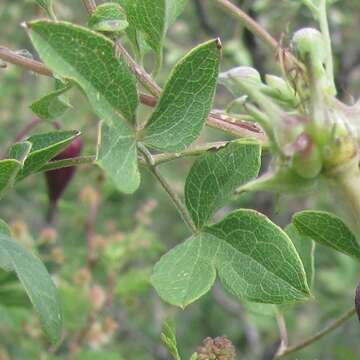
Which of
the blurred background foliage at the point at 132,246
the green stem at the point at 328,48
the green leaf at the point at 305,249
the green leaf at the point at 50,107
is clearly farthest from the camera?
the blurred background foliage at the point at 132,246

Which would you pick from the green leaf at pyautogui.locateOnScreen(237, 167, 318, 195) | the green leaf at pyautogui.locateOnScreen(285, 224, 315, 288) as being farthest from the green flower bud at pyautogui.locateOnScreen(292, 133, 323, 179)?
the green leaf at pyautogui.locateOnScreen(285, 224, 315, 288)

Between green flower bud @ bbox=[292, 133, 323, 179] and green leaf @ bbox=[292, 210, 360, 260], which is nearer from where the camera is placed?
green flower bud @ bbox=[292, 133, 323, 179]

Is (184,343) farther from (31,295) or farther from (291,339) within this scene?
(31,295)

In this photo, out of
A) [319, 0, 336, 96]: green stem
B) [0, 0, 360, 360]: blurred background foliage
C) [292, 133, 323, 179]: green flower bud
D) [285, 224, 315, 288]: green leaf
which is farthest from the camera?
[0, 0, 360, 360]: blurred background foliage

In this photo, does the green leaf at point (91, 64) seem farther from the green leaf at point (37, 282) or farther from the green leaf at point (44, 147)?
the green leaf at point (37, 282)

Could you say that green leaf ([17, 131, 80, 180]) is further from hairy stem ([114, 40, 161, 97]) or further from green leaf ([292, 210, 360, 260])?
green leaf ([292, 210, 360, 260])

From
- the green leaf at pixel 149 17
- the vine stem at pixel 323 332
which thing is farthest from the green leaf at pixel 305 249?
the green leaf at pixel 149 17
